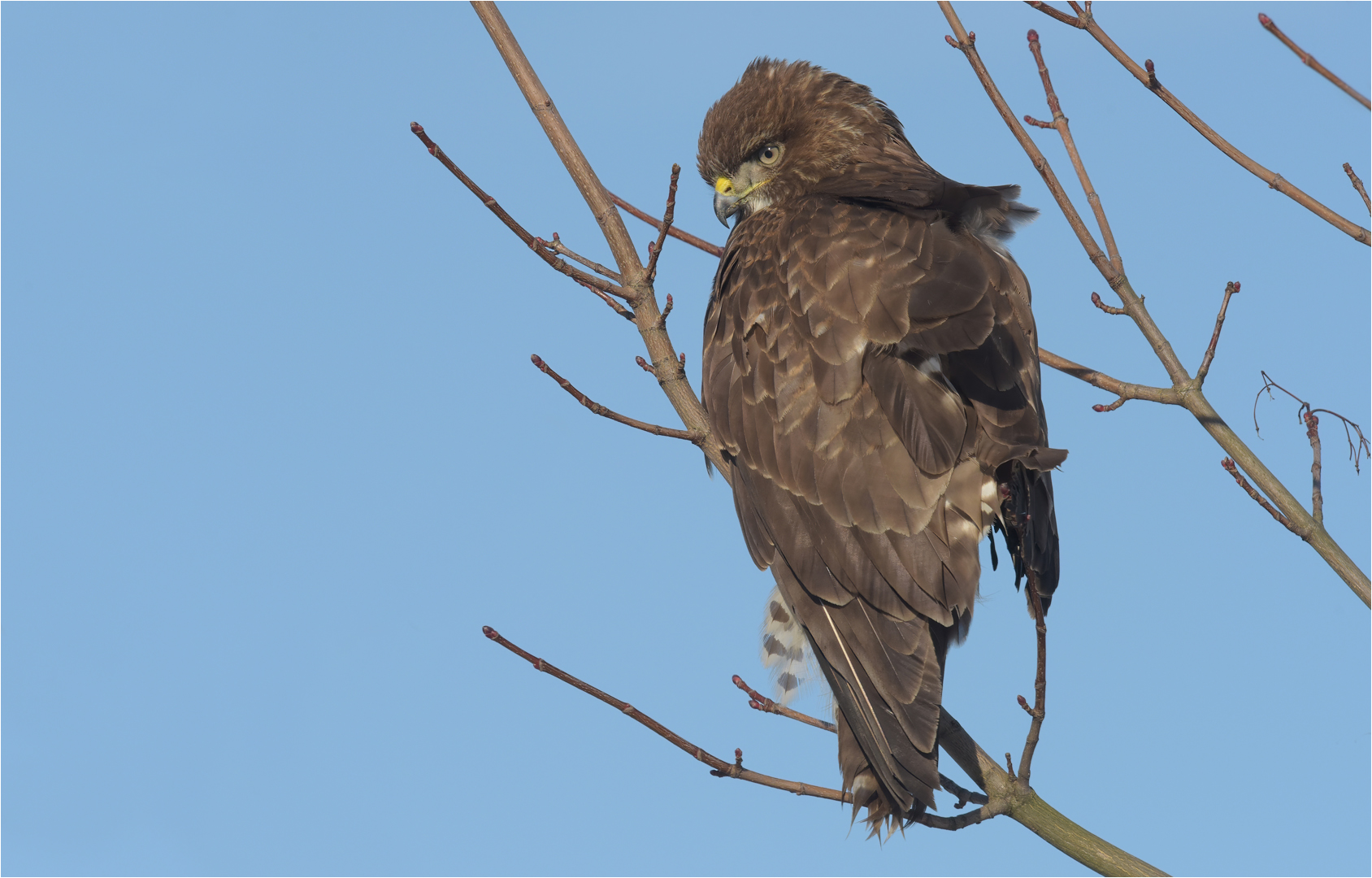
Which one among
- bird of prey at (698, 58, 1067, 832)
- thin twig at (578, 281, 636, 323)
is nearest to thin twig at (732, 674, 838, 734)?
bird of prey at (698, 58, 1067, 832)

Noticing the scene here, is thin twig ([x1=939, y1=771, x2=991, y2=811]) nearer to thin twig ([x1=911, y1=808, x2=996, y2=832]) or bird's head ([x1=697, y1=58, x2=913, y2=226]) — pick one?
thin twig ([x1=911, y1=808, x2=996, y2=832])

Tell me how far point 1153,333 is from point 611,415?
1.84 meters

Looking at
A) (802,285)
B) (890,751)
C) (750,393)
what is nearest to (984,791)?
(890,751)

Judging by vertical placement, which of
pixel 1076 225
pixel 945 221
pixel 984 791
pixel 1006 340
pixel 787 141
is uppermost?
pixel 787 141

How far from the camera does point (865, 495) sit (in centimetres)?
375

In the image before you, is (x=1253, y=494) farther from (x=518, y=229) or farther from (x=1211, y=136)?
(x=518, y=229)

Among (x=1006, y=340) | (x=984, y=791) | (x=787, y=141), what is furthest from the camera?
(x=787, y=141)

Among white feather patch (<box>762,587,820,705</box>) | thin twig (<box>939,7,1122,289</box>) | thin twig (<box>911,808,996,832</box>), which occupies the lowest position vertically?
thin twig (<box>911,808,996,832</box>)

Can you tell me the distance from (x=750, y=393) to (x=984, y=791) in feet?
4.95

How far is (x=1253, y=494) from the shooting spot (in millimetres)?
3449

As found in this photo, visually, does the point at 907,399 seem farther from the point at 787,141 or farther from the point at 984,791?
the point at 787,141

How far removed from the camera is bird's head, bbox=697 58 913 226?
5062 mm

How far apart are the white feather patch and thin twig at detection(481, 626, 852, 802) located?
77cm

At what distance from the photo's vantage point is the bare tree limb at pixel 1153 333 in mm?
3377
